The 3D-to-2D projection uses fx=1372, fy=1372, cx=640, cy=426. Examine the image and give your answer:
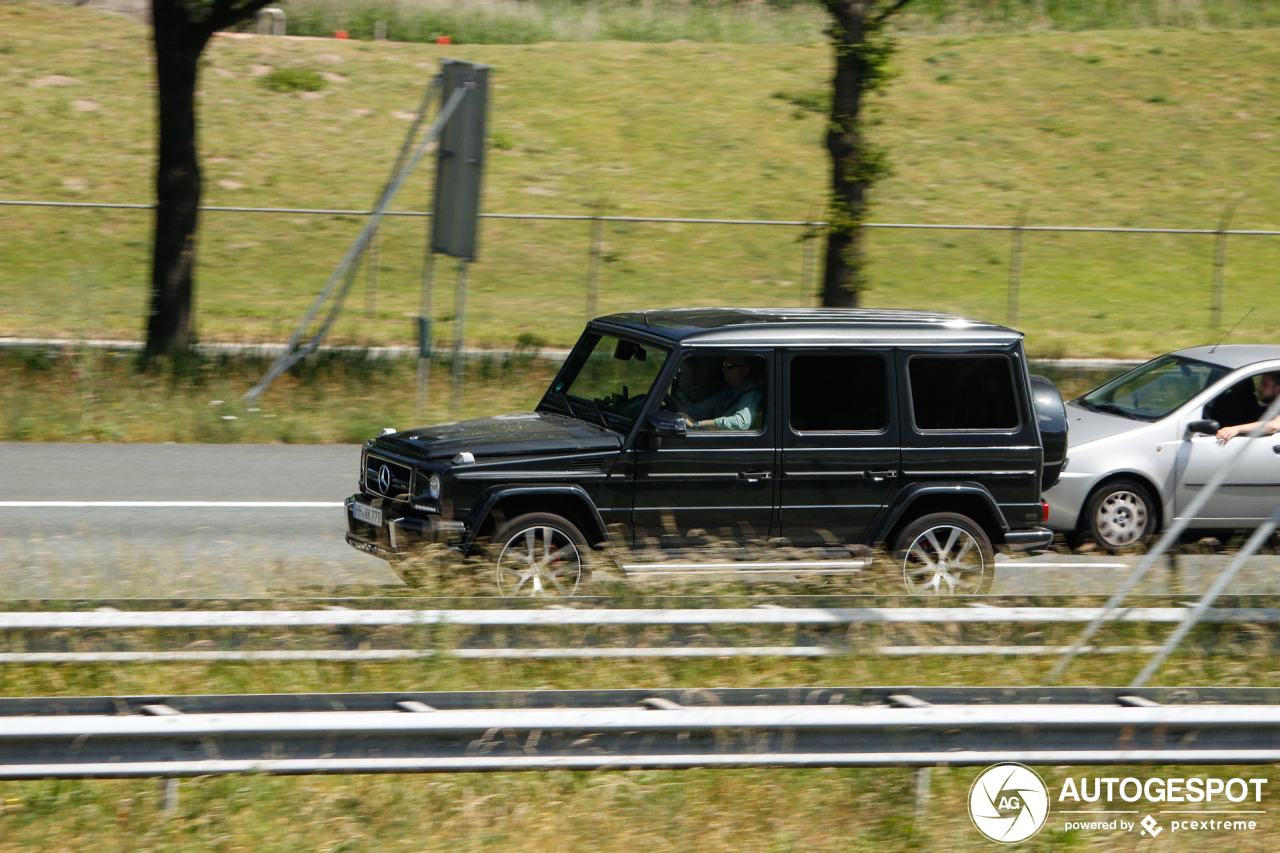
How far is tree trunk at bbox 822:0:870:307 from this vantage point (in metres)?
14.0

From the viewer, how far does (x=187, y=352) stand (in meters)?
14.9

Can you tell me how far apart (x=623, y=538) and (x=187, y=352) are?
30.0 ft

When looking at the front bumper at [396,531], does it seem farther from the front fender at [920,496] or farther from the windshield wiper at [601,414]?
the front fender at [920,496]

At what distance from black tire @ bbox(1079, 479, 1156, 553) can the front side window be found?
354 cm

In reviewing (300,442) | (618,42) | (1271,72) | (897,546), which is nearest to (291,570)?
(897,546)

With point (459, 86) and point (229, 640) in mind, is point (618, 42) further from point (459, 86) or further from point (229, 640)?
point (229, 640)

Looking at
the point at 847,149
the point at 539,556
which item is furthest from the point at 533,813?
the point at 847,149

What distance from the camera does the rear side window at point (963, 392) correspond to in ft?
25.1

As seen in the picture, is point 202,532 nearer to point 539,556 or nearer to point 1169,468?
point 539,556

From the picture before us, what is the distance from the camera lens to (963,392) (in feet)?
25.3

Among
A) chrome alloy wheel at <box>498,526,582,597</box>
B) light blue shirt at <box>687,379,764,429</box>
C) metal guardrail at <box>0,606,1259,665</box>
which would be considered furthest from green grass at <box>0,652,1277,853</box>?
light blue shirt at <box>687,379,764,429</box>

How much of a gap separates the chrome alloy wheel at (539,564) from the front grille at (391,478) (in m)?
0.68

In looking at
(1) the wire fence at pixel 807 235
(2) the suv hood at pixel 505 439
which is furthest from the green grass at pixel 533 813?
(1) the wire fence at pixel 807 235

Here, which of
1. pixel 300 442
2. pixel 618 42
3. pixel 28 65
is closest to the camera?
pixel 300 442
